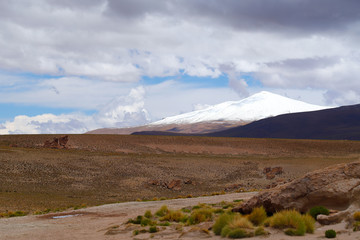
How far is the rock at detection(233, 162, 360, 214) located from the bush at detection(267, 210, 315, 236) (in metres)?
2.26

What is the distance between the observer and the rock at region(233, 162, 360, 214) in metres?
16.1

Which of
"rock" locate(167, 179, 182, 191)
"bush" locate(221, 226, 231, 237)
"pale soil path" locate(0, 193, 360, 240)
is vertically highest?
"bush" locate(221, 226, 231, 237)

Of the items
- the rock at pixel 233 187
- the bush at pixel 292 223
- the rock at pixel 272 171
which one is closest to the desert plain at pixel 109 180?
the rock at pixel 233 187

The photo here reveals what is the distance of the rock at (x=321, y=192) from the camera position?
16.1 m

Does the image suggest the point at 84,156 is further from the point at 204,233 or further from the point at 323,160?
the point at 204,233

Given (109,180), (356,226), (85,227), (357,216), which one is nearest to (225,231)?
(356,226)

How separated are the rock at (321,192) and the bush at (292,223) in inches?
89.1

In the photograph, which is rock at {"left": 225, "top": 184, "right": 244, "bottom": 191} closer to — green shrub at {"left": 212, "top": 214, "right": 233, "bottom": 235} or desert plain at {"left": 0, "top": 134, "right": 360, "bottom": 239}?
desert plain at {"left": 0, "top": 134, "right": 360, "bottom": 239}

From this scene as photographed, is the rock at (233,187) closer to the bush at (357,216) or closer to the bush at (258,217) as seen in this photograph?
the bush at (258,217)

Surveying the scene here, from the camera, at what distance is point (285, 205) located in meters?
17.0

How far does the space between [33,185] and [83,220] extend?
23586mm

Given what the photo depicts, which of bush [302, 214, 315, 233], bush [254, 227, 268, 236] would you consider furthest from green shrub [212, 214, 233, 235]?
bush [302, 214, 315, 233]

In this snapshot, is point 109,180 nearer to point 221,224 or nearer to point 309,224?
point 221,224

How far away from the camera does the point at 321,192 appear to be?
1650 centimetres
